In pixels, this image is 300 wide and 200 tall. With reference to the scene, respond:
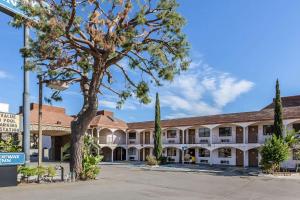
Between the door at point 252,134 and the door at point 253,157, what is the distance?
50.2 inches

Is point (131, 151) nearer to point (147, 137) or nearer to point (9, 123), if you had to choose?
point (147, 137)

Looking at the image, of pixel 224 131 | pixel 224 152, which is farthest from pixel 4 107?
pixel 224 152

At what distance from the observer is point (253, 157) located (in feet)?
130

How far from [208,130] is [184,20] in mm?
29013

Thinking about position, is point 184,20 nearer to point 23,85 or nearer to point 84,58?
point 84,58

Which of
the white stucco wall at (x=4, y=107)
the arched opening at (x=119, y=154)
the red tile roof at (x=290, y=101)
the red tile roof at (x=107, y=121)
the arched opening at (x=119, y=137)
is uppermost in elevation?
the red tile roof at (x=290, y=101)

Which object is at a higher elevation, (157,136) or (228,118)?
(228,118)

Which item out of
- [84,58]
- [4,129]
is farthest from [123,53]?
[4,129]

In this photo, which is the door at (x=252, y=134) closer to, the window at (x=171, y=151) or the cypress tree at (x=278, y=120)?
the cypress tree at (x=278, y=120)

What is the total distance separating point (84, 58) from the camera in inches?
715

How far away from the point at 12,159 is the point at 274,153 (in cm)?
2070

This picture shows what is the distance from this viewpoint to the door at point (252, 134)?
39116 mm

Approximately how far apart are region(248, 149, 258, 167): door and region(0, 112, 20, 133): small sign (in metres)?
30.2

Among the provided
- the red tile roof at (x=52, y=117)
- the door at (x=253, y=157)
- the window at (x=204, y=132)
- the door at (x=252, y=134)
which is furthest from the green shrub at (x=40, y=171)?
the window at (x=204, y=132)
